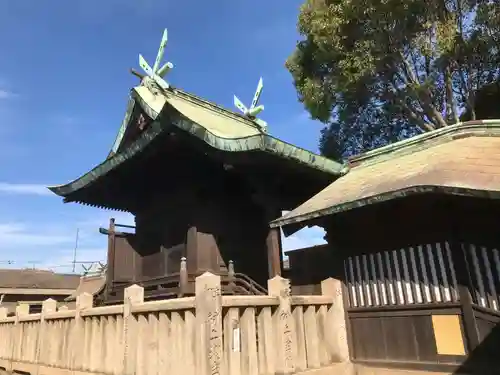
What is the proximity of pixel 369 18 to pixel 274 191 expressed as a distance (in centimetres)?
828

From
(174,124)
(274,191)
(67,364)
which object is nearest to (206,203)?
(274,191)

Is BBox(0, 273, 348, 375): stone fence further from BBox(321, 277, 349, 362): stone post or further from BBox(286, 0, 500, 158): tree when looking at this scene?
BBox(286, 0, 500, 158): tree

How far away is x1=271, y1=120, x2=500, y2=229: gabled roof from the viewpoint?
201 inches

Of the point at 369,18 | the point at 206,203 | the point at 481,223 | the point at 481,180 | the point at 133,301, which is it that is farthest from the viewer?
the point at 369,18

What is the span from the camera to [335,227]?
710cm

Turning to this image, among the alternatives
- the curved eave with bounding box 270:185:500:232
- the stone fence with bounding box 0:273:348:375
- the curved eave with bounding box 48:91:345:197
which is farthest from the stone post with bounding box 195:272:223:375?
the curved eave with bounding box 48:91:345:197

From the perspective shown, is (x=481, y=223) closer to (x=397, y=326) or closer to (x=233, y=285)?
(x=397, y=326)

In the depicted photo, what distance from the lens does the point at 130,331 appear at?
5.91 m

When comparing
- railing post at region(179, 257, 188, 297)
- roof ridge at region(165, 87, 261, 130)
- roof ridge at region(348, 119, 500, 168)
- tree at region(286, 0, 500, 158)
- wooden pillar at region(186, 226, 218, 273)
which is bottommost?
railing post at region(179, 257, 188, 297)

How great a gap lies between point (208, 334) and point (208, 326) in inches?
3.5

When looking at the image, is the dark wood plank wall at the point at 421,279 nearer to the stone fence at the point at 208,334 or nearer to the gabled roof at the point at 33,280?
the stone fence at the point at 208,334

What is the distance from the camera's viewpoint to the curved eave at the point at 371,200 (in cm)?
476

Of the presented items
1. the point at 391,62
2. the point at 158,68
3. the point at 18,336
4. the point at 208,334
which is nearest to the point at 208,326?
the point at 208,334

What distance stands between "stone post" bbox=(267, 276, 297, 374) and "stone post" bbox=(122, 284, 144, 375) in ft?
6.79
